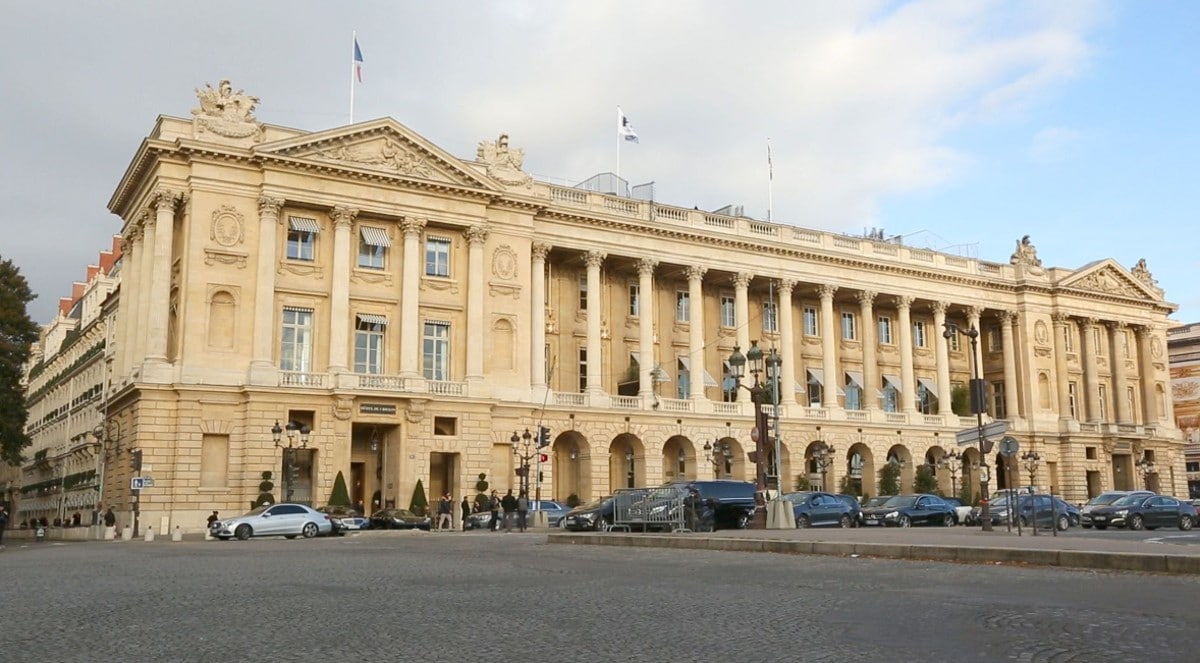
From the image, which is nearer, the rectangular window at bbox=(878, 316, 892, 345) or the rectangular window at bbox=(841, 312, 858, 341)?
the rectangular window at bbox=(841, 312, 858, 341)

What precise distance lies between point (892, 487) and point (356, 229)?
35424 mm

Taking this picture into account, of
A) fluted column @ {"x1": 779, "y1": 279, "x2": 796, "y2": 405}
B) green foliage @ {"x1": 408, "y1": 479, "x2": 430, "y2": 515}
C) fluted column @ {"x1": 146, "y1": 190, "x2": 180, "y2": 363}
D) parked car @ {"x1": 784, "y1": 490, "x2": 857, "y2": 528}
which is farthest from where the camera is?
fluted column @ {"x1": 779, "y1": 279, "x2": 796, "y2": 405}

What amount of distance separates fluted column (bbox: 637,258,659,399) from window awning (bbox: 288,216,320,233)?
18.7 meters

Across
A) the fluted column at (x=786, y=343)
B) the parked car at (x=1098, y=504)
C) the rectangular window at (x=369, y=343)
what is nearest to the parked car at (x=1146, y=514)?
the parked car at (x=1098, y=504)

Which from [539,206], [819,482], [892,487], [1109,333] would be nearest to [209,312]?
[539,206]

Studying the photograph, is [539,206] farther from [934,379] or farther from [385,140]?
[934,379]

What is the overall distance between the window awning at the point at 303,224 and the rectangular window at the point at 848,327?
1422 inches

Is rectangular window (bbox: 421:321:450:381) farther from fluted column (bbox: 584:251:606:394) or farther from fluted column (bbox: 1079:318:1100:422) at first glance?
fluted column (bbox: 1079:318:1100:422)

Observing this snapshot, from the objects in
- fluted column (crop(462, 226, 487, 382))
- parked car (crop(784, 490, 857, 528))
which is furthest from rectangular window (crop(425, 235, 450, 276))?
parked car (crop(784, 490, 857, 528))

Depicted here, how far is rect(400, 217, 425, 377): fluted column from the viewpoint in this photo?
51.7m

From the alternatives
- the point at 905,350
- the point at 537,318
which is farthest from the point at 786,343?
the point at 537,318

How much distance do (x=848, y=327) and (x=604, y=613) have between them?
63.3 meters

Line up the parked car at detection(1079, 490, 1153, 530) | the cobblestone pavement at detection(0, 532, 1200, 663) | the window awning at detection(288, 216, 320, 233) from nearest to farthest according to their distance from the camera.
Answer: the cobblestone pavement at detection(0, 532, 1200, 663), the parked car at detection(1079, 490, 1153, 530), the window awning at detection(288, 216, 320, 233)

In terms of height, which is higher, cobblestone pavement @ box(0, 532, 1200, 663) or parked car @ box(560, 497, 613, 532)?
parked car @ box(560, 497, 613, 532)
